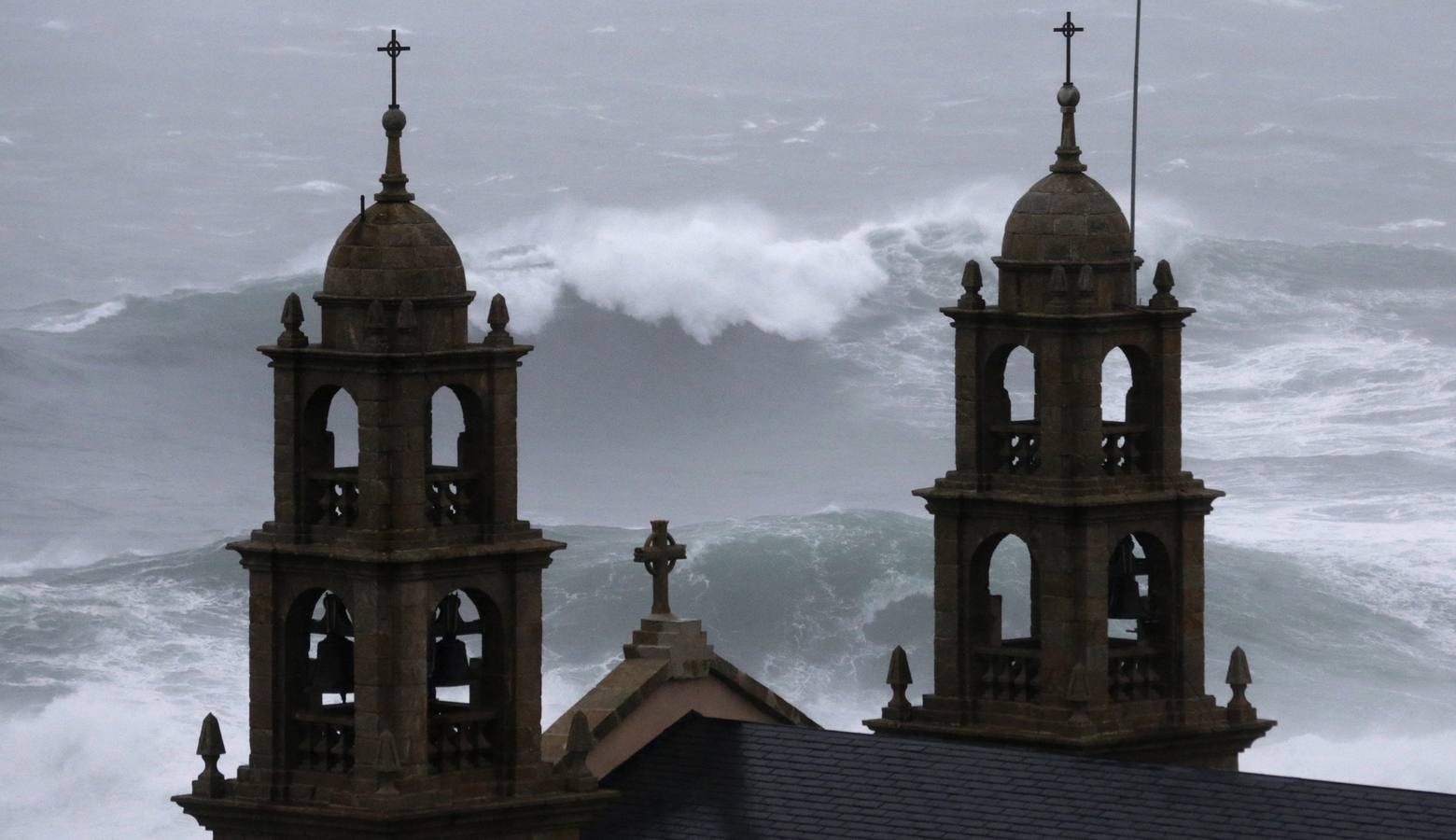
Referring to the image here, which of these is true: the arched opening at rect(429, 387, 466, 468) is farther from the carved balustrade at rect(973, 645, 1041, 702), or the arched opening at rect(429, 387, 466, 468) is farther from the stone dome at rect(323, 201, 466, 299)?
the stone dome at rect(323, 201, 466, 299)

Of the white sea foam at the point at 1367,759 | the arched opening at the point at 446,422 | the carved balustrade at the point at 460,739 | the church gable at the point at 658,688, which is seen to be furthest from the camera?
the arched opening at the point at 446,422

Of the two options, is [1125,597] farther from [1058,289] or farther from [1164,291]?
[1058,289]

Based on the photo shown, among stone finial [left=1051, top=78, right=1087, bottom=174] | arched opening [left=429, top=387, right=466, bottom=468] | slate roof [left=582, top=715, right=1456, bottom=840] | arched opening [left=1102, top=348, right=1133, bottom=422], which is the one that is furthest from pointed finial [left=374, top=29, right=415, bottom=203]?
arched opening [left=429, top=387, right=466, bottom=468]

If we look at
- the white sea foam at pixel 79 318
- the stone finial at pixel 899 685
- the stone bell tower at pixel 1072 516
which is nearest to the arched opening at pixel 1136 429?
the stone bell tower at pixel 1072 516

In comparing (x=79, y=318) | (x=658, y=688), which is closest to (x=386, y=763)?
(x=658, y=688)

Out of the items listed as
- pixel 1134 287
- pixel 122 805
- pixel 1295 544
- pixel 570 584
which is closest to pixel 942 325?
pixel 1295 544

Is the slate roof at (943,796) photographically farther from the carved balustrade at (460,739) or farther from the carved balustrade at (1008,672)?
the carved balustrade at (1008,672)
